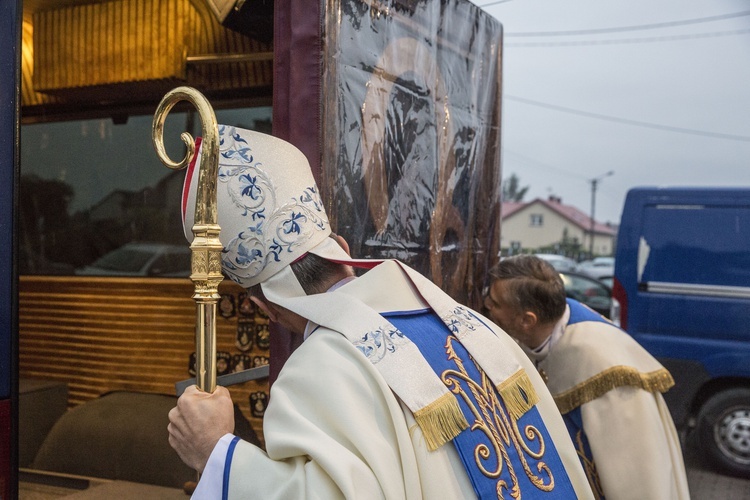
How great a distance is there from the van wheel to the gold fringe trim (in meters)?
Result: 3.69

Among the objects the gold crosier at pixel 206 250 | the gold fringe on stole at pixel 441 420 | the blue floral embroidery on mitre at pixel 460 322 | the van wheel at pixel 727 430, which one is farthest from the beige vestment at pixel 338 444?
the van wheel at pixel 727 430

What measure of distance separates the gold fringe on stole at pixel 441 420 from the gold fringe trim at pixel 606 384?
1.18 meters

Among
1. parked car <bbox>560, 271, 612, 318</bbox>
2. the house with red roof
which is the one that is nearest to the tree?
the house with red roof

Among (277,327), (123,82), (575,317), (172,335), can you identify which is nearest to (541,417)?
(277,327)

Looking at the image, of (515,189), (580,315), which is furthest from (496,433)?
(515,189)

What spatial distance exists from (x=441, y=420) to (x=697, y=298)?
479cm

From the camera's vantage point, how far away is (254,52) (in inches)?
142

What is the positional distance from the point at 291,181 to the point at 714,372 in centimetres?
498

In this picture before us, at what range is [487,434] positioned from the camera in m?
1.59

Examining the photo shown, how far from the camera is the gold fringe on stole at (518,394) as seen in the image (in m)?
1.71

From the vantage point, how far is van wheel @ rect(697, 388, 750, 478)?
19.0 feet

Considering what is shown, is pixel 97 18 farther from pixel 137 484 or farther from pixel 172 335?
pixel 137 484

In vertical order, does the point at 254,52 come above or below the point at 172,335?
above

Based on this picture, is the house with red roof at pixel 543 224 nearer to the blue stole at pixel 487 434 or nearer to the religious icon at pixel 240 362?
the religious icon at pixel 240 362
